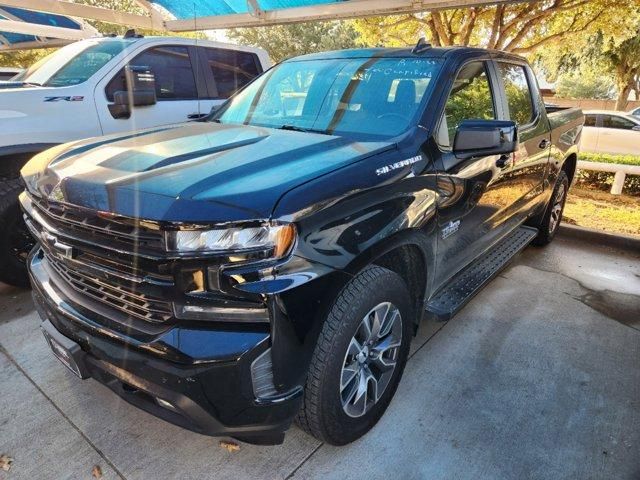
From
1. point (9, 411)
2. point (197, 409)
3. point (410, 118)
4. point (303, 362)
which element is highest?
point (410, 118)

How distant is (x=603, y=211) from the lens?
21.4 ft

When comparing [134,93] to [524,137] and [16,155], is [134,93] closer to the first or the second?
[16,155]

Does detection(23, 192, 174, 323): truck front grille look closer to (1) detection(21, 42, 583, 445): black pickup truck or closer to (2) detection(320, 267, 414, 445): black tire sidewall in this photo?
(1) detection(21, 42, 583, 445): black pickup truck

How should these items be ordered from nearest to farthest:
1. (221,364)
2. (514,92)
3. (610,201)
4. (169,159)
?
(221,364) → (169,159) → (514,92) → (610,201)

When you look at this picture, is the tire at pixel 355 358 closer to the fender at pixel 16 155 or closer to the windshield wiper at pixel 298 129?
the windshield wiper at pixel 298 129

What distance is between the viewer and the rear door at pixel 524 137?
11.5 ft

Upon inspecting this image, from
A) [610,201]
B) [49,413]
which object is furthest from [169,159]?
[610,201]

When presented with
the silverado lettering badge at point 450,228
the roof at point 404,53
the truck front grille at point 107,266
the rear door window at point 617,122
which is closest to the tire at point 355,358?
the silverado lettering badge at point 450,228

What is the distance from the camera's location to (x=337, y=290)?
6.13 feet

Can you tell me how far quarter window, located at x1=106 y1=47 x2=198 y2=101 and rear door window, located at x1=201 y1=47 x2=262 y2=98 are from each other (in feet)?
1.00

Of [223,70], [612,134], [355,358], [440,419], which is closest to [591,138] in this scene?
[612,134]

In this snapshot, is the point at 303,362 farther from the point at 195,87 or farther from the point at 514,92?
the point at 195,87

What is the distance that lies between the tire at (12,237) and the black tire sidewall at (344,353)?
113 inches

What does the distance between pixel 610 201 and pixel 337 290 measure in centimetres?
716
